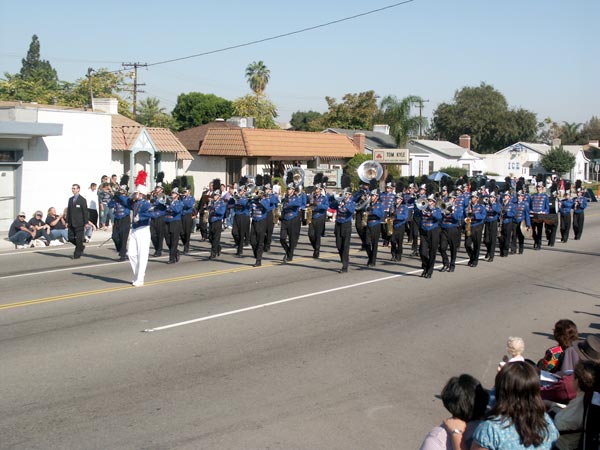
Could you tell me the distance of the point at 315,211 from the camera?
722 inches

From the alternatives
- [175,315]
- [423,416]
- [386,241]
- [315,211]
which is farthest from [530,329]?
[386,241]

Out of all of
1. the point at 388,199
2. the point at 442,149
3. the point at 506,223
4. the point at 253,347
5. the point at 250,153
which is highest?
the point at 442,149

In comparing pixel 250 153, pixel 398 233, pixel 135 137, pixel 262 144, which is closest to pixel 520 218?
pixel 398 233

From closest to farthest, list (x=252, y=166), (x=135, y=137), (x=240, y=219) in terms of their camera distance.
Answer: (x=240, y=219)
(x=135, y=137)
(x=252, y=166)

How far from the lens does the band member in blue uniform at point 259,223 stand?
57.2ft

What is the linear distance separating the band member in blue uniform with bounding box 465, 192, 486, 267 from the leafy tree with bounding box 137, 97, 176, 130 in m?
58.6

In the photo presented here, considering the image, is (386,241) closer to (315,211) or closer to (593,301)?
(315,211)

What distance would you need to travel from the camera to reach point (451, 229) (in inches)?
666

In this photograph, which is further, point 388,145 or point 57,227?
point 388,145

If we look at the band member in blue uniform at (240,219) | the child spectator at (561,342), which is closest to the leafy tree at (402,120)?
the band member in blue uniform at (240,219)

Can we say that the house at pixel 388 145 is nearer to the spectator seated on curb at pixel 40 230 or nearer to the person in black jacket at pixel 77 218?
the spectator seated on curb at pixel 40 230

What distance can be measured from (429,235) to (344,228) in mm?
1917

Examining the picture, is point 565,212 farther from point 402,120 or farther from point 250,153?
point 402,120

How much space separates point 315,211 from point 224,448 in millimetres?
12193
